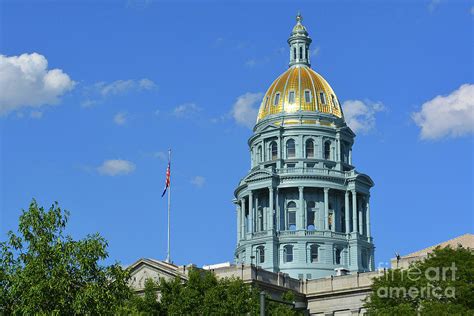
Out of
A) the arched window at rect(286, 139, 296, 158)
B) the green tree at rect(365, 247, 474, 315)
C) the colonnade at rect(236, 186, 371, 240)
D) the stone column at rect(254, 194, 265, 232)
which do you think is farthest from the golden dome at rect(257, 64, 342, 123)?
the green tree at rect(365, 247, 474, 315)

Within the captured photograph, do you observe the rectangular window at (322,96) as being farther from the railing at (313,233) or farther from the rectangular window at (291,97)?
the railing at (313,233)

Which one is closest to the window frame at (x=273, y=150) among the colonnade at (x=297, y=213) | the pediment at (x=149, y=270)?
the colonnade at (x=297, y=213)

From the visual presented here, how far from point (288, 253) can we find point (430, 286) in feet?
171

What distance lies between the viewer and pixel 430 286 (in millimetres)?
86938

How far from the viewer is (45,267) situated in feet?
235

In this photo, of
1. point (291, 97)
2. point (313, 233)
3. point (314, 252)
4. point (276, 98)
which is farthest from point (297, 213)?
point (276, 98)

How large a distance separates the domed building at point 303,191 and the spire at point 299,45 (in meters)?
3.73

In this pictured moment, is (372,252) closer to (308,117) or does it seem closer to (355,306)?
(308,117)

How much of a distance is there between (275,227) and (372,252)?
42.6ft

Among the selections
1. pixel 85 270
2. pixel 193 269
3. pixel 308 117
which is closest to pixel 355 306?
pixel 193 269

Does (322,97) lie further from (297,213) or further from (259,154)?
(297,213)

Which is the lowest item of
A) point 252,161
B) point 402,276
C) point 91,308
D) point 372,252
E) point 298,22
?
point 91,308

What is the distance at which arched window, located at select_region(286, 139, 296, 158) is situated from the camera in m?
144

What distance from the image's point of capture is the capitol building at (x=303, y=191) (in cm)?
13800
